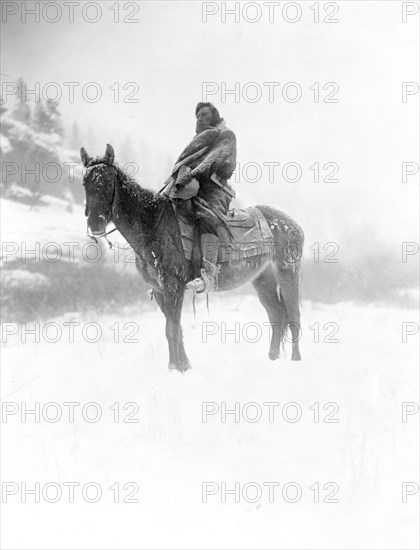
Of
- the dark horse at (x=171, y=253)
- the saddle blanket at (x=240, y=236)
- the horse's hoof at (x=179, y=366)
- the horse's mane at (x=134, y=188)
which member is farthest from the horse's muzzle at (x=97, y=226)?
the horse's hoof at (x=179, y=366)

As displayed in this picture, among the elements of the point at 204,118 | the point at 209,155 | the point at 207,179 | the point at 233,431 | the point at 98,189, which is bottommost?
the point at 233,431

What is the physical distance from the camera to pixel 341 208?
707 centimetres

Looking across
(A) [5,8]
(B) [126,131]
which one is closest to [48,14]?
(A) [5,8]

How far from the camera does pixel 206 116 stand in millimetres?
3879

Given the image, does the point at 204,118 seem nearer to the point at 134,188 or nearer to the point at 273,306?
the point at 134,188

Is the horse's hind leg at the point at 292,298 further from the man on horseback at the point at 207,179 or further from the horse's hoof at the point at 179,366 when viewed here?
the horse's hoof at the point at 179,366

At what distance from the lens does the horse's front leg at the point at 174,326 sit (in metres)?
3.64

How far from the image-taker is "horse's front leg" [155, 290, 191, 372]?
3.64 metres

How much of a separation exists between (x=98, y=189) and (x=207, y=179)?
0.97 meters

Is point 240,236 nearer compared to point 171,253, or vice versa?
point 171,253

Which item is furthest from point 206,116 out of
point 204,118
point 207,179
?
point 207,179

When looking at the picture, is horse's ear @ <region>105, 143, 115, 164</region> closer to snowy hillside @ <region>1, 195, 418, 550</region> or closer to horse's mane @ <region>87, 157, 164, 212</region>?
horse's mane @ <region>87, 157, 164, 212</region>

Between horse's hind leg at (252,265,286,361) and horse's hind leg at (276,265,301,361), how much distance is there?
7 cm

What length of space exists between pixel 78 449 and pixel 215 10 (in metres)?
4.61
